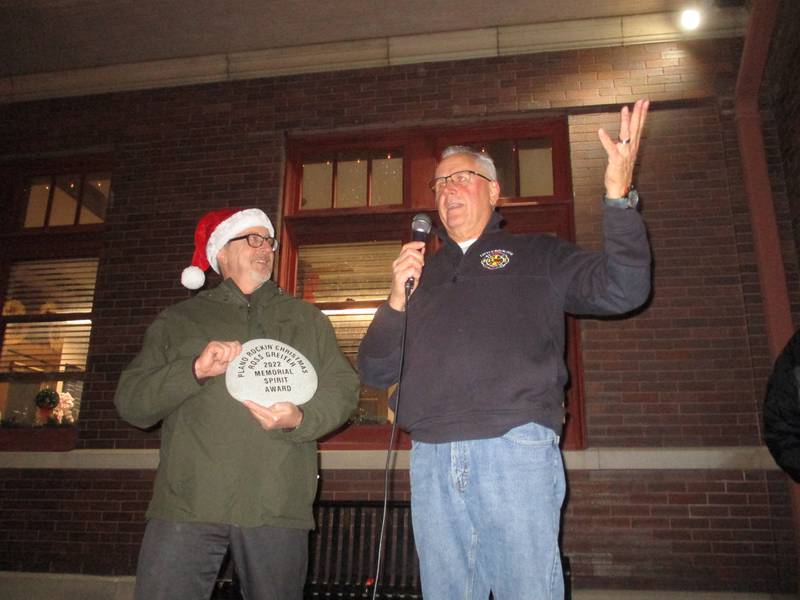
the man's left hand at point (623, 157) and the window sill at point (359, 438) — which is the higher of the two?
the man's left hand at point (623, 157)

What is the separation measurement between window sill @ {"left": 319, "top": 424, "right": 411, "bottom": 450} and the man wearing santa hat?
88.1 inches

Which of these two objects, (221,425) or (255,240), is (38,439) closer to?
A: (255,240)

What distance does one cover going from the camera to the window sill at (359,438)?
4.71 m

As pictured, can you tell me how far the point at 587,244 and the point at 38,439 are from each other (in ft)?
16.1

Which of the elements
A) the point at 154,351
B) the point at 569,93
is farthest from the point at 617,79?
the point at 154,351

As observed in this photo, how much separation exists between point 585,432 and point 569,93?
2.87 m

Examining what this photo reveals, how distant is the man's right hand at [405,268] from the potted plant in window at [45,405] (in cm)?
438

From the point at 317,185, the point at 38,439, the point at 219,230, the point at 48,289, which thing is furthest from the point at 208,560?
the point at 48,289

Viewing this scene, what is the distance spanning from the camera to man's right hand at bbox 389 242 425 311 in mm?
2148

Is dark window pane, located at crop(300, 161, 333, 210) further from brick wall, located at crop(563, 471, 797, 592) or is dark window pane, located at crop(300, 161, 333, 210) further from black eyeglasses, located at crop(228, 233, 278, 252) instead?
brick wall, located at crop(563, 471, 797, 592)

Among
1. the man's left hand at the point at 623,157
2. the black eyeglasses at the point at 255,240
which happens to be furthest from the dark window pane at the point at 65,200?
the man's left hand at the point at 623,157

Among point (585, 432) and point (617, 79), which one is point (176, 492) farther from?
point (617, 79)

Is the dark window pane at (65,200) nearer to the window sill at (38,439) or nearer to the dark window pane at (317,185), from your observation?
the window sill at (38,439)

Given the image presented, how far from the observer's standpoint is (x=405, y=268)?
215 centimetres
